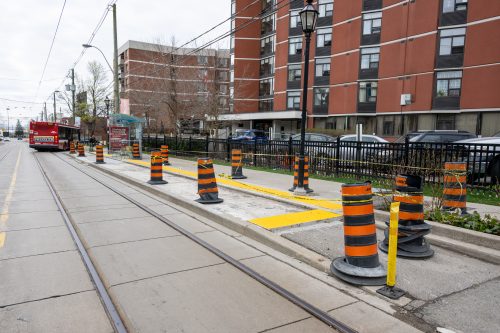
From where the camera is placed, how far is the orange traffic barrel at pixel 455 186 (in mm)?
7090

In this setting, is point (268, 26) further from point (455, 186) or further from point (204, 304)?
point (204, 304)

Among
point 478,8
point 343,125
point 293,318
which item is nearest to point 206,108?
point 343,125

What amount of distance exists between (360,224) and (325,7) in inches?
1646

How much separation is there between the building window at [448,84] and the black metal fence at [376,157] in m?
19.1

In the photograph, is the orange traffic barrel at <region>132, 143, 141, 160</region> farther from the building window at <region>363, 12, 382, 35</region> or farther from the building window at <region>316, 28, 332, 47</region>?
the building window at <region>316, 28, 332, 47</region>

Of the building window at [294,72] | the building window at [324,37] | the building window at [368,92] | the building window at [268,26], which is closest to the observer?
the building window at [368,92]

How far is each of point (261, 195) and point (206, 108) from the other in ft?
81.9

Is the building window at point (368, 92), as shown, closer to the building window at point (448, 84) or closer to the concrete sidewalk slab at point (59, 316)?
the building window at point (448, 84)

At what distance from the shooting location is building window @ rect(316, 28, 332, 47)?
134 ft

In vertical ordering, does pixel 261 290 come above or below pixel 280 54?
below

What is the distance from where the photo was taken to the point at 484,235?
5.52 meters

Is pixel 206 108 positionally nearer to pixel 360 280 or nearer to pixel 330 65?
pixel 330 65

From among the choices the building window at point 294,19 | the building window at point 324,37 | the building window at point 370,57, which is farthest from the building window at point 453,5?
the building window at point 294,19

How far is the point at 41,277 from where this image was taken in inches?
176
